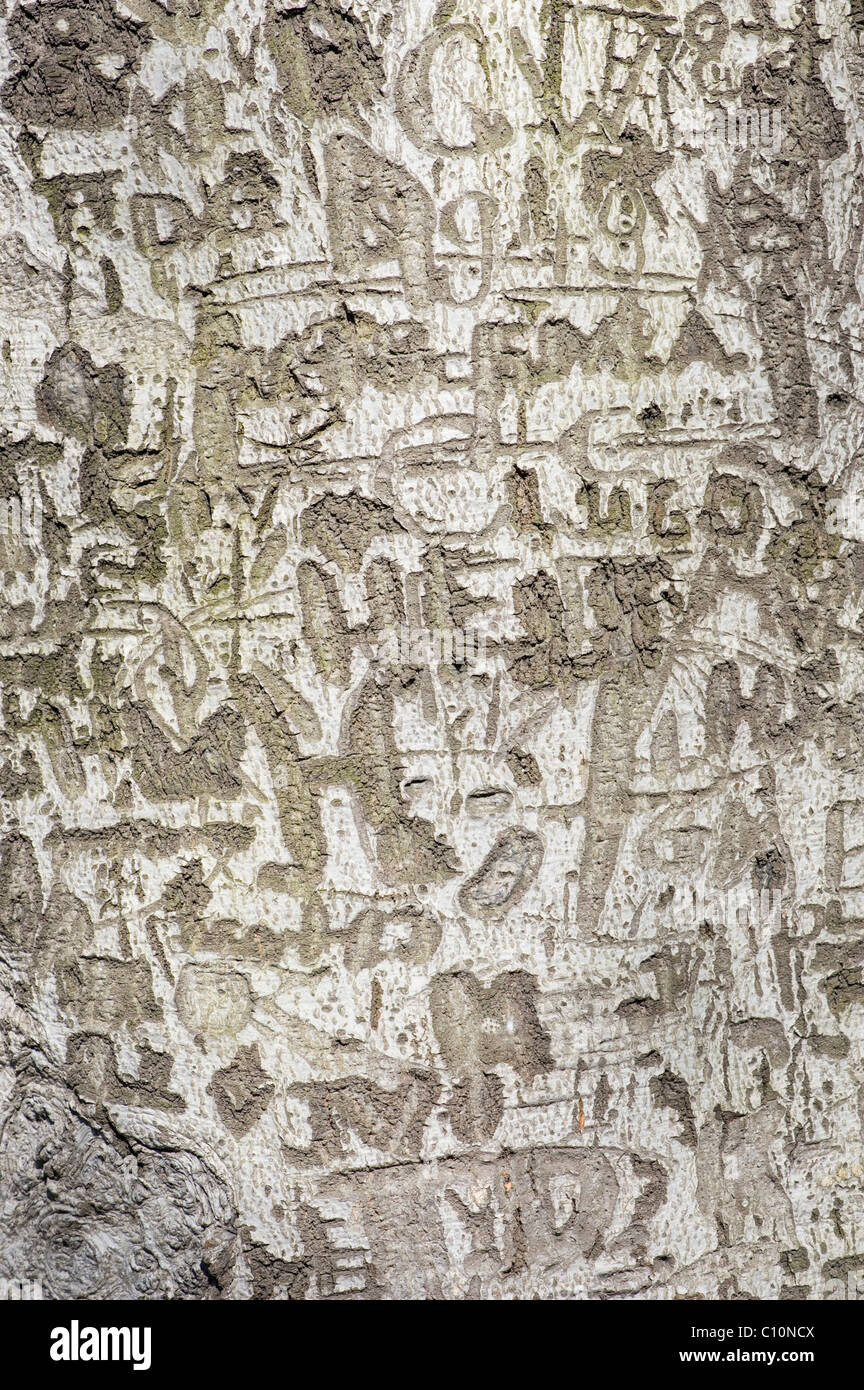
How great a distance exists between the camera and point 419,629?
3.67ft

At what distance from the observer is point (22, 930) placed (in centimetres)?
118

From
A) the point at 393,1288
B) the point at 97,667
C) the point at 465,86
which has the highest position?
the point at 465,86

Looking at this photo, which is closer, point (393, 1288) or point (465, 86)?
point (465, 86)

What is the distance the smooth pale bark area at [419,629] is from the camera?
3.57ft

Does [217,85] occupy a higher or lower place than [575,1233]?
higher

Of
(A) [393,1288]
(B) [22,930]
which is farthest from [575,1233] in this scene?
(B) [22,930]

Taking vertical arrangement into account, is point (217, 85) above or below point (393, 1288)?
above

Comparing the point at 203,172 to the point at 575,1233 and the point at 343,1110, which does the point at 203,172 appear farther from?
the point at 575,1233

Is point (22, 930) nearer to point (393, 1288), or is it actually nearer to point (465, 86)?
point (393, 1288)

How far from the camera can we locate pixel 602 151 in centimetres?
109

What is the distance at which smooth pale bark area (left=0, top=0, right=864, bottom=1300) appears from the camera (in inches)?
42.8

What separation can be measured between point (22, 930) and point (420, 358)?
69cm

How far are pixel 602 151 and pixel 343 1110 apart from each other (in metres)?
0.96

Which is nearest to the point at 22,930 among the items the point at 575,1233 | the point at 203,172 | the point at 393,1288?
the point at 393,1288
